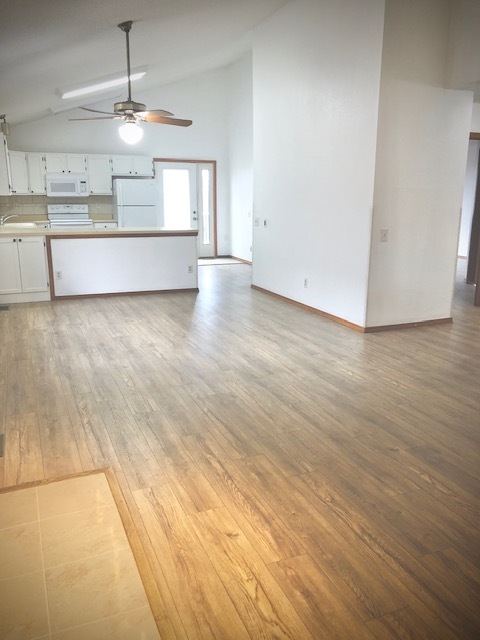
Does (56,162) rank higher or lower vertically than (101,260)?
higher

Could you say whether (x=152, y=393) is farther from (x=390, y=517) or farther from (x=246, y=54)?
(x=246, y=54)

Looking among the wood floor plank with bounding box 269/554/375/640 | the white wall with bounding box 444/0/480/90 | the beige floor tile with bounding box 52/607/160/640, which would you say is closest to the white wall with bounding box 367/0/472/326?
the white wall with bounding box 444/0/480/90

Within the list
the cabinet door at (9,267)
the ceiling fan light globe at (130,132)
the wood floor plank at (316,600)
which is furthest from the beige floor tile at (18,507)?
the cabinet door at (9,267)

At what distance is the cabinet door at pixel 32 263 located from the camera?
6473 mm

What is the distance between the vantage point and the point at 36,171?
8.97 meters

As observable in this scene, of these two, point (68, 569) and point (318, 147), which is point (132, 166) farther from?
point (68, 569)

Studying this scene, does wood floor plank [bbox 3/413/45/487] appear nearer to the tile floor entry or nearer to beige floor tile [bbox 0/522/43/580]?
the tile floor entry

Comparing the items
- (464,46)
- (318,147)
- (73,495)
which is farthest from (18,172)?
(73,495)

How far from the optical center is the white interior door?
10.3m

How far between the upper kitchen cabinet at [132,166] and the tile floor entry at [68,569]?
8.07m

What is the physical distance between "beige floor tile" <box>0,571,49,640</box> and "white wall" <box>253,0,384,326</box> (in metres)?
4.02

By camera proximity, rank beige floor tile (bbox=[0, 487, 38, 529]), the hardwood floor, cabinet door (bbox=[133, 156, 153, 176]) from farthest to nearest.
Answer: cabinet door (bbox=[133, 156, 153, 176]) < beige floor tile (bbox=[0, 487, 38, 529]) < the hardwood floor

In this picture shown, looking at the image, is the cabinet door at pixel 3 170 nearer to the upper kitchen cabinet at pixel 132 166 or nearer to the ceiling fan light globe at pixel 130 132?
the upper kitchen cabinet at pixel 132 166

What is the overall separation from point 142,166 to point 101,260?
350 cm
